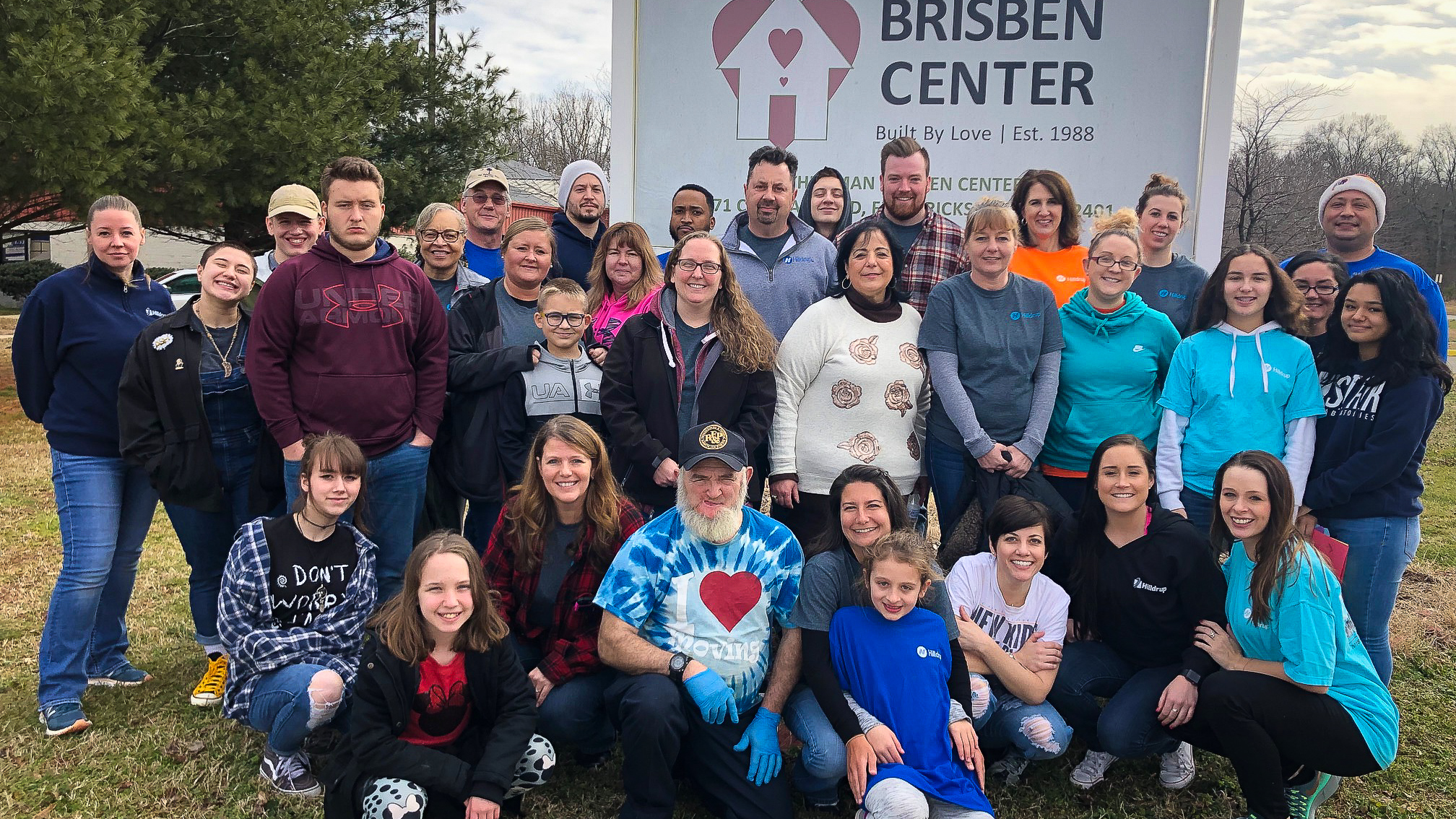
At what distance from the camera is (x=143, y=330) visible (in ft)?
12.5

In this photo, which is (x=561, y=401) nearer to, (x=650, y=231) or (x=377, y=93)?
(x=650, y=231)

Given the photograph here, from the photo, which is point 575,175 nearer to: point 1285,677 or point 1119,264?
point 1119,264

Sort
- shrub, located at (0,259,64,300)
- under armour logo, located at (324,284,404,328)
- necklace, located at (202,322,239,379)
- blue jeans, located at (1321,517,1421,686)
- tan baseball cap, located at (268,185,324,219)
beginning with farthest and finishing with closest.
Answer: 1. shrub, located at (0,259,64,300)
2. tan baseball cap, located at (268,185,324,219)
3. necklace, located at (202,322,239,379)
4. under armour logo, located at (324,284,404,328)
5. blue jeans, located at (1321,517,1421,686)

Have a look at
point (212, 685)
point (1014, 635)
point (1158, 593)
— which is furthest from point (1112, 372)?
point (212, 685)

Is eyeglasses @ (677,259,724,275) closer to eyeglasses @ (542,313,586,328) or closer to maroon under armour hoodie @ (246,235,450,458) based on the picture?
eyeglasses @ (542,313,586,328)

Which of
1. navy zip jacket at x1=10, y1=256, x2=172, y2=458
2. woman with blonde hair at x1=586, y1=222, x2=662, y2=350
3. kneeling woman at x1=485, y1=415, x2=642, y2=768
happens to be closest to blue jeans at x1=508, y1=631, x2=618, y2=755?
kneeling woman at x1=485, y1=415, x2=642, y2=768

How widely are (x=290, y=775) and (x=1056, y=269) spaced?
12.5 ft

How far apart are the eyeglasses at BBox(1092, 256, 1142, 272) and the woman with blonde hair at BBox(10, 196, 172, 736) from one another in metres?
3.79

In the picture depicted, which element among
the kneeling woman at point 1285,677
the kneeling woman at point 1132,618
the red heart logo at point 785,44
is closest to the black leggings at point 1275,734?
the kneeling woman at point 1285,677

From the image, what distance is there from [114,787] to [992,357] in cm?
A: 363

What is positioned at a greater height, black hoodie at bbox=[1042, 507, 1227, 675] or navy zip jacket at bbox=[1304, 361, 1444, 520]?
navy zip jacket at bbox=[1304, 361, 1444, 520]

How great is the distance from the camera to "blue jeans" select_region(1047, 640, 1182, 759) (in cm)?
336

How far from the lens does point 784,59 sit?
651 cm

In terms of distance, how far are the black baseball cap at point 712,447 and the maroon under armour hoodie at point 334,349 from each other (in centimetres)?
131
